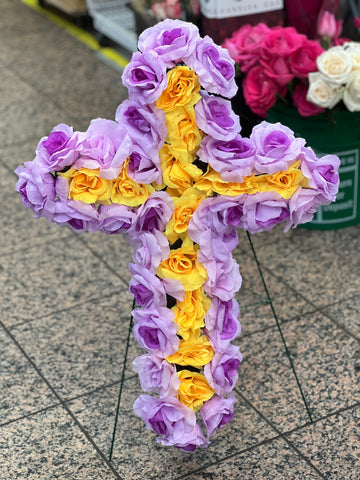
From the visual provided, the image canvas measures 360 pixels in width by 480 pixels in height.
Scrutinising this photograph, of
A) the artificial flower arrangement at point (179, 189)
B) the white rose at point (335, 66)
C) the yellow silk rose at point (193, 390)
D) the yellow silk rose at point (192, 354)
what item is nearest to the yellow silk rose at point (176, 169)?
the artificial flower arrangement at point (179, 189)

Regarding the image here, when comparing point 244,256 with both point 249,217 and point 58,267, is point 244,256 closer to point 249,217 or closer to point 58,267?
point 58,267

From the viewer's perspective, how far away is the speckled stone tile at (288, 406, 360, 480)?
2594 millimetres

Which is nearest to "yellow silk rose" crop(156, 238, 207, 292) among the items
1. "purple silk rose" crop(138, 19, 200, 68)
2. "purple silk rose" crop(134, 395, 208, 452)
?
"purple silk rose" crop(134, 395, 208, 452)

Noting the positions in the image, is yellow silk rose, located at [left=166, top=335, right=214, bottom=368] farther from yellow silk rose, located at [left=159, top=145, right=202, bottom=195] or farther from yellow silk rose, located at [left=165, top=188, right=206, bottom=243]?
yellow silk rose, located at [left=159, top=145, right=202, bottom=195]

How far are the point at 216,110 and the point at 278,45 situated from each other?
1481mm

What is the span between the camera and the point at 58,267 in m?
3.84

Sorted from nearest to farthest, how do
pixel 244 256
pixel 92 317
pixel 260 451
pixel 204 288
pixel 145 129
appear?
pixel 145 129, pixel 204 288, pixel 260 451, pixel 92 317, pixel 244 256

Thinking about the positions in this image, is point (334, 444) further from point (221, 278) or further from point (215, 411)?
point (221, 278)

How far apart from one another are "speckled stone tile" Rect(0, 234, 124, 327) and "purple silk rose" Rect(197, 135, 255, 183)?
59.6 inches

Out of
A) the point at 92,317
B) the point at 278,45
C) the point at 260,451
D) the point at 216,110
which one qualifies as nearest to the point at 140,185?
the point at 216,110

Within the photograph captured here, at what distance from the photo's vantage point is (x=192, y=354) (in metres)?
2.40

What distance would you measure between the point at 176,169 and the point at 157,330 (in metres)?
0.47

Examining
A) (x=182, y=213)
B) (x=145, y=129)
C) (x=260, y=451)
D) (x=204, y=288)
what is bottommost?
(x=260, y=451)

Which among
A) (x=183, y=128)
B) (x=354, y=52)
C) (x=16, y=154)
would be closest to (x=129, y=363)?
(x=183, y=128)
